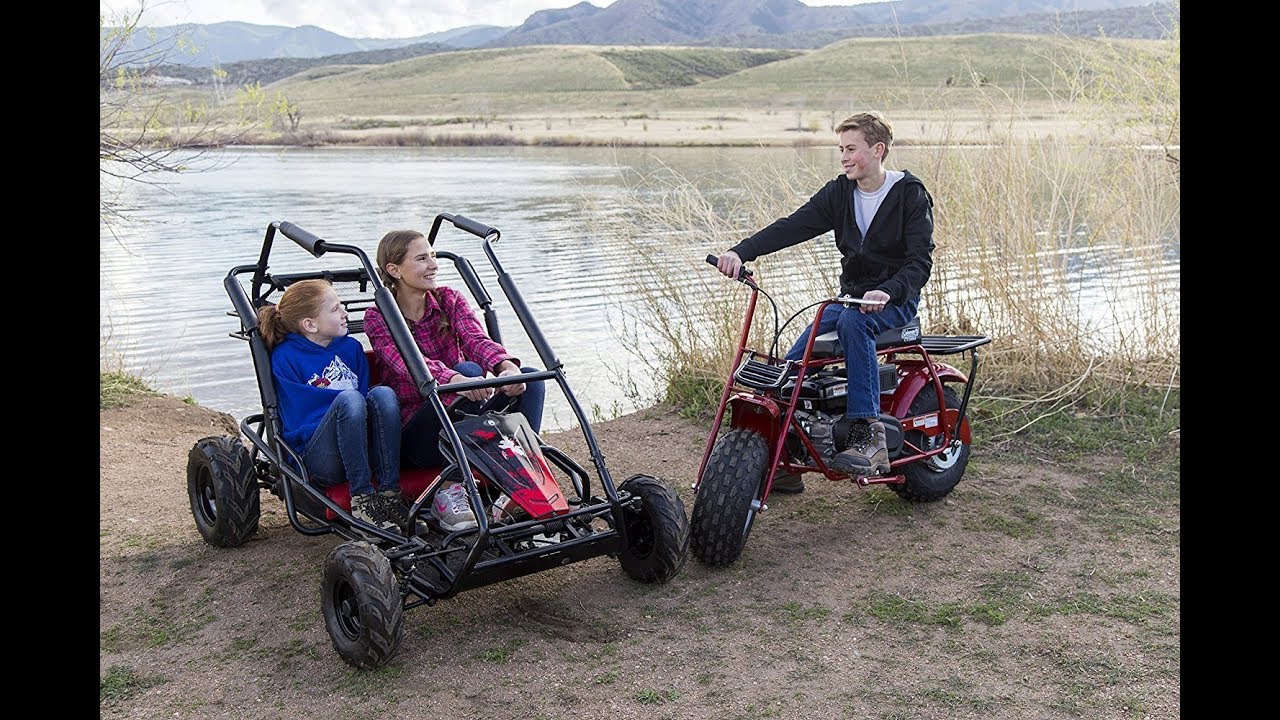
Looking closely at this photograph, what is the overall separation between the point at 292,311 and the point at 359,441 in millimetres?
704

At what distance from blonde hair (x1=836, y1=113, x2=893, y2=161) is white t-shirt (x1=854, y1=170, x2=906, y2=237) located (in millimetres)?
120

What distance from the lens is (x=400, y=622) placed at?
152 inches

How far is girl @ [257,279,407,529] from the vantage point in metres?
4.50

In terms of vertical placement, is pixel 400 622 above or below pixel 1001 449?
above

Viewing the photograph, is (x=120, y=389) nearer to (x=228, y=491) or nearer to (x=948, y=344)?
(x=228, y=491)

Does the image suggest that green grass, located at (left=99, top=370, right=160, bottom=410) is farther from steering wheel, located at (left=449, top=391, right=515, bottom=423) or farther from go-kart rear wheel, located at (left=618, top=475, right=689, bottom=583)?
go-kart rear wheel, located at (left=618, top=475, right=689, bottom=583)

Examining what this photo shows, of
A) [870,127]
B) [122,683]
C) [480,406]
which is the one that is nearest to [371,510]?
[480,406]

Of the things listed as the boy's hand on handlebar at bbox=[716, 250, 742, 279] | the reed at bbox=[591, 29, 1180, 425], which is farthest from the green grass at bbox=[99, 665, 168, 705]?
the reed at bbox=[591, 29, 1180, 425]

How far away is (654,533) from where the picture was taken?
4461mm

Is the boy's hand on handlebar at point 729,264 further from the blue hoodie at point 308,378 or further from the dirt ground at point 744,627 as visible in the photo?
the blue hoodie at point 308,378

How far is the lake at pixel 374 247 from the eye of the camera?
9.45 meters
